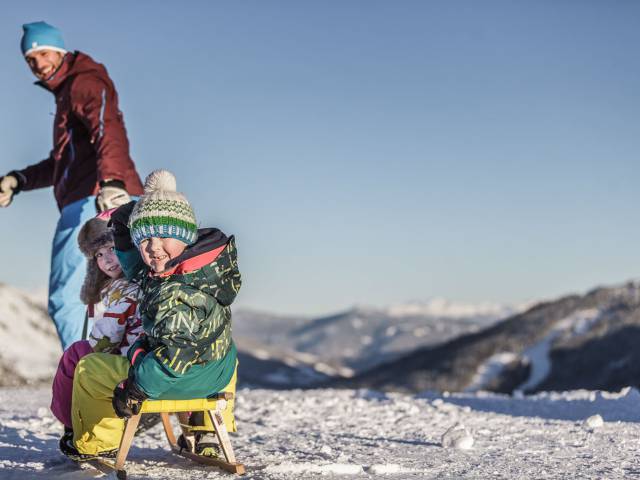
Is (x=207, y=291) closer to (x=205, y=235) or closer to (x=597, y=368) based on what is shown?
(x=205, y=235)

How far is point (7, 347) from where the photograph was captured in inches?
688

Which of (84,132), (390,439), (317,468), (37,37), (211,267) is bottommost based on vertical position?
(317,468)

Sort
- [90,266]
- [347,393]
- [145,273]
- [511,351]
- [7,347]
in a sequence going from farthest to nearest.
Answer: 1. [511,351]
2. [7,347]
3. [347,393]
4. [90,266]
5. [145,273]

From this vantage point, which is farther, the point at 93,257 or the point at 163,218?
the point at 93,257

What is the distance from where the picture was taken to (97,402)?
349 cm

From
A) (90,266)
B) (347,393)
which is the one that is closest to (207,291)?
(90,266)

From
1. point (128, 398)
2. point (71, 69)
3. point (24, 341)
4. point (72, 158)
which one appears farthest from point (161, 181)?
point (24, 341)

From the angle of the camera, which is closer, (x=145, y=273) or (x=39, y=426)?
(x=145, y=273)

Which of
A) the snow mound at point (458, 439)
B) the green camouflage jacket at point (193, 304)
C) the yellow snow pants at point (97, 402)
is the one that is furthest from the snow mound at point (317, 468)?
the snow mound at point (458, 439)

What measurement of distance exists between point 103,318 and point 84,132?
215 cm

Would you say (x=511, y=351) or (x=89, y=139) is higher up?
(x=511, y=351)

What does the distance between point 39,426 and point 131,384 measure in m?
2.77

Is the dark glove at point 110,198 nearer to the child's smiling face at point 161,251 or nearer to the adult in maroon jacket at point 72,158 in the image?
the adult in maroon jacket at point 72,158

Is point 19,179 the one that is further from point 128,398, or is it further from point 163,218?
point 128,398
